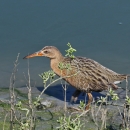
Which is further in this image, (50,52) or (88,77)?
(50,52)

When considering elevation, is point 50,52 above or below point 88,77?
above

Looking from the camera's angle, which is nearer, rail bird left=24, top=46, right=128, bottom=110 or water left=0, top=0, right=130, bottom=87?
rail bird left=24, top=46, right=128, bottom=110

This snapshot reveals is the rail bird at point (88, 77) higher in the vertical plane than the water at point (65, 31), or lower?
lower

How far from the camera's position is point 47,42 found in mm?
11258

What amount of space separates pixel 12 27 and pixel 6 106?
439 cm

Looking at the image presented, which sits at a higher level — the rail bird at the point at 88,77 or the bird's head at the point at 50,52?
the bird's head at the point at 50,52

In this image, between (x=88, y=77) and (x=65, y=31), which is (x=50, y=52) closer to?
(x=88, y=77)

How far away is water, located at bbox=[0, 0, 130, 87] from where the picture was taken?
10344 millimetres

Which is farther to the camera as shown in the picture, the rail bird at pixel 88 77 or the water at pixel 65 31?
the water at pixel 65 31

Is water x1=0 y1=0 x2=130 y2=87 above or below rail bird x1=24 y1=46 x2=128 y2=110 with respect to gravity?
above

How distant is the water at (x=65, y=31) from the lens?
10.3 m

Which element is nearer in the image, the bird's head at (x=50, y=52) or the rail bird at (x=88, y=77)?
the rail bird at (x=88, y=77)

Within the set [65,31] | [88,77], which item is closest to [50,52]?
[88,77]

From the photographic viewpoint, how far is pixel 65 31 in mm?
11867
